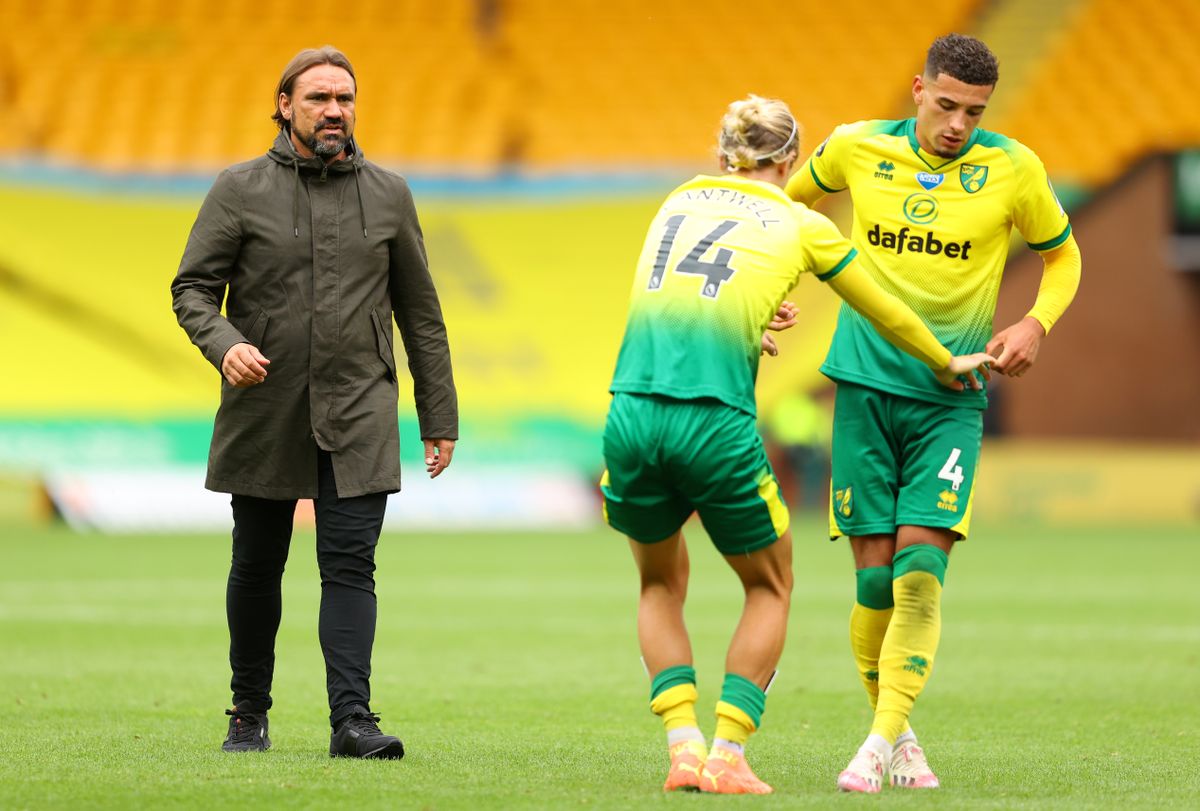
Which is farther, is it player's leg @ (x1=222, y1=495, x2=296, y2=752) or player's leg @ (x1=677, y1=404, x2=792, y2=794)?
player's leg @ (x1=222, y1=495, x2=296, y2=752)

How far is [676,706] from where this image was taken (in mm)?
5148

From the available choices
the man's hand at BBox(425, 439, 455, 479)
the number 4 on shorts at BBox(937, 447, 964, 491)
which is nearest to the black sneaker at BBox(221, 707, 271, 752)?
the man's hand at BBox(425, 439, 455, 479)

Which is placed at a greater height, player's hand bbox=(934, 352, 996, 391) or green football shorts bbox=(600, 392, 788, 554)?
player's hand bbox=(934, 352, 996, 391)

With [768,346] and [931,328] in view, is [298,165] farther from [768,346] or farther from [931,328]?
[931,328]

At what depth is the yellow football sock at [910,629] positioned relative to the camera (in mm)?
5562

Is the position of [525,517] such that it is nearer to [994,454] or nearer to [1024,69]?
[994,454]

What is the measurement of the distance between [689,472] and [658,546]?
305 millimetres

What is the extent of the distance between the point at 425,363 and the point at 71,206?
1971 centimetres

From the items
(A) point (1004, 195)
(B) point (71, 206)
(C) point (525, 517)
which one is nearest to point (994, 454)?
(C) point (525, 517)

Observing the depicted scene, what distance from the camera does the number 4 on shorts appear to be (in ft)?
18.6

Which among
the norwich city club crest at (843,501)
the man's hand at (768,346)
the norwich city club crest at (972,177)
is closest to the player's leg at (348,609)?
the man's hand at (768,346)

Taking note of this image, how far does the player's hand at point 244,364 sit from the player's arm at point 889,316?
1781mm

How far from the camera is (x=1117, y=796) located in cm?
520

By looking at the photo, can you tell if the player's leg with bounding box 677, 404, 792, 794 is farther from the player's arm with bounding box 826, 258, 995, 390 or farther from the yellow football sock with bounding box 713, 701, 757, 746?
the player's arm with bounding box 826, 258, 995, 390
